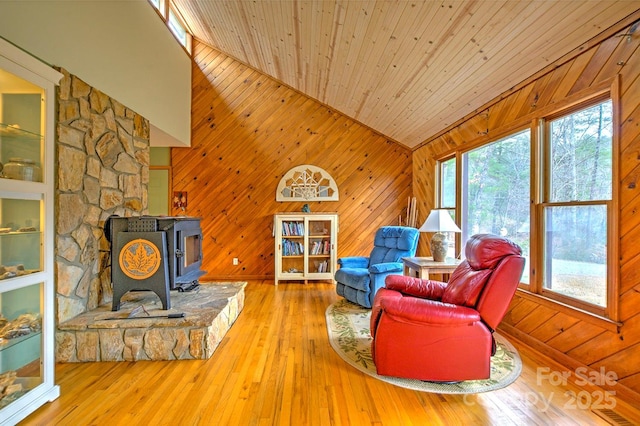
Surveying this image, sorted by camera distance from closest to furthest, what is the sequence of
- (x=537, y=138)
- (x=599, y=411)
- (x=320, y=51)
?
(x=599, y=411) < (x=537, y=138) < (x=320, y=51)

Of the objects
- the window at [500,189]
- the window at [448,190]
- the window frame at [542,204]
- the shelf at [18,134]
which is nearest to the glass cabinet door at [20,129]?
the shelf at [18,134]

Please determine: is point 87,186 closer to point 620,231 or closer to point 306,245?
point 306,245

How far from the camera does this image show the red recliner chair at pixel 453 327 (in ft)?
6.49

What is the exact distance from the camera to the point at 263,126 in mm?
5340

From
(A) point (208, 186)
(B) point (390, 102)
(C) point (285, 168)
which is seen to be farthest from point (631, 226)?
(A) point (208, 186)

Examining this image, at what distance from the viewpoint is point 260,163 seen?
5.32m

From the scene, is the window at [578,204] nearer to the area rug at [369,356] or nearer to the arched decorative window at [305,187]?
the area rug at [369,356]

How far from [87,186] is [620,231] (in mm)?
4110

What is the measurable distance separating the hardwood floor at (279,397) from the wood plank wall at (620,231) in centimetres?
21

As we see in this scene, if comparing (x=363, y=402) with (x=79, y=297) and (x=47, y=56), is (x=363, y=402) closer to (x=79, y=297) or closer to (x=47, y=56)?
(x=79, y=297)

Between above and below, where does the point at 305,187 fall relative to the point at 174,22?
below

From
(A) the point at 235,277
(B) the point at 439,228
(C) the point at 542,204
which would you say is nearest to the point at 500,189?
(C) the point at 542,204

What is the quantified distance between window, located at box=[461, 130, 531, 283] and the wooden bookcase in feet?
6.53

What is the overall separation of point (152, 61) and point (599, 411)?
5.27 meters
